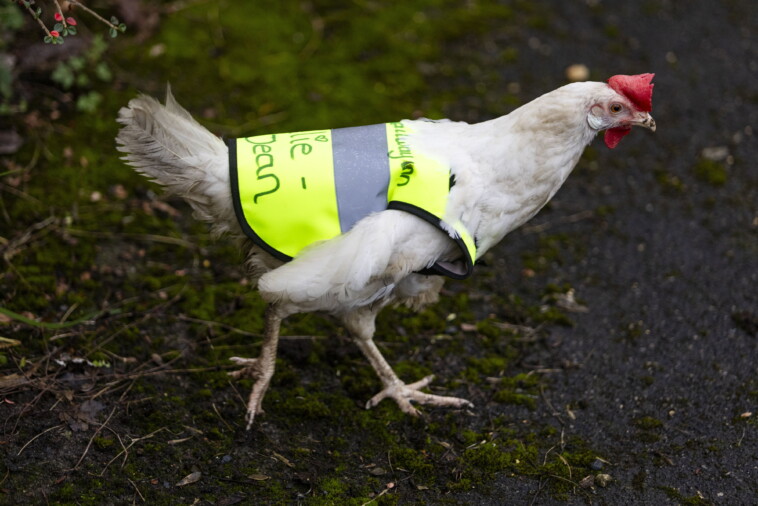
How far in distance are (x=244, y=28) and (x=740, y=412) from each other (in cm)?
436

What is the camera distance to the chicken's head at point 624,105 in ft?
9.96

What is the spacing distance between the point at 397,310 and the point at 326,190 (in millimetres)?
1403

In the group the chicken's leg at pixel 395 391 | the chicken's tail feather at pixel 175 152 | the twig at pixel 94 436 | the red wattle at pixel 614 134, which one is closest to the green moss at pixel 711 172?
the red wattle at pixel 614 134

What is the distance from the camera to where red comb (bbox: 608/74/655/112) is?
3.03 metres

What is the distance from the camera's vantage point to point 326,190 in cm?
300

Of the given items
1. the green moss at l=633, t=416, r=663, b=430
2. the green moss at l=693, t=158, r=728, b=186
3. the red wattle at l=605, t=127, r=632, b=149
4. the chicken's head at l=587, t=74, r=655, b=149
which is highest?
the chicken's head at l=587, t=74, r=655, b=149

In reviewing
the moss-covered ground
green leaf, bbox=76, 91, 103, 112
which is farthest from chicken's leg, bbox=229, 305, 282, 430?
green leaf, bbox=76, 91, 103, 112

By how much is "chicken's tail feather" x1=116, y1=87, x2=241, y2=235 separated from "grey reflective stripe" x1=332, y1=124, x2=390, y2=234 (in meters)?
0.48

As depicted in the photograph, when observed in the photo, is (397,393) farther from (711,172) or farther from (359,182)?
(711,172)

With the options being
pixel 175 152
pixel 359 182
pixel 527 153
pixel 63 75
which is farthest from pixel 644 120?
pixel 63 75

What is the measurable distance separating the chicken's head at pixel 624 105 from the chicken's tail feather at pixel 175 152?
1.54m

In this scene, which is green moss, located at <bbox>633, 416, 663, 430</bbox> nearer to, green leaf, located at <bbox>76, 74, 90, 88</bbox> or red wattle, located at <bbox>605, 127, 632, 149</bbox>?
red wattle, located at <bbox>605, 127, 632, 149</bbox>

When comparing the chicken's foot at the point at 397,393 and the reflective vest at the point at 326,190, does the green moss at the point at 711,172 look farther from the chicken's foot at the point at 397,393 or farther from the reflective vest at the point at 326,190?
the reflective vest at the point at 326,190

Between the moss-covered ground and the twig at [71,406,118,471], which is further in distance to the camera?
the moss-covered ground
